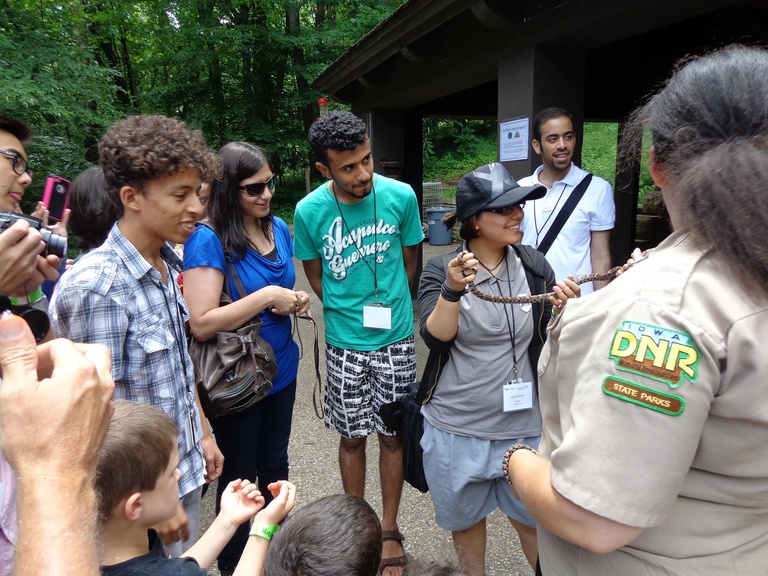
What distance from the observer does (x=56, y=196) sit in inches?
76.6

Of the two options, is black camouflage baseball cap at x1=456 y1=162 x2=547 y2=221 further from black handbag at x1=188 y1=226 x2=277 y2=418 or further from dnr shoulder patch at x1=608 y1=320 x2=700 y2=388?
dnr shoulder patch at x1=608 y1=320 x2=700 y2=388

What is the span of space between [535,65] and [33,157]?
823 centimetres

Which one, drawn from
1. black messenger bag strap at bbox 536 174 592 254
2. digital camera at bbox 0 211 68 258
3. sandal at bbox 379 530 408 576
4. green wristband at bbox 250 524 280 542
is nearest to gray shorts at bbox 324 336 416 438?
sandal at bbox 379 530 408 576

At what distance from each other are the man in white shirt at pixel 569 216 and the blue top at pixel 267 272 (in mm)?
1458

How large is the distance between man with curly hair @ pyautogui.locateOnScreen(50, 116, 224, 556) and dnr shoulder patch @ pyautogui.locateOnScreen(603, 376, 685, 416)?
1.37m

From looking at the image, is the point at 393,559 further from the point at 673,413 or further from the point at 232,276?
the point at 673,413

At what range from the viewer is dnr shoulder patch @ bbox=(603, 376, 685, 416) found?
2.60 ft

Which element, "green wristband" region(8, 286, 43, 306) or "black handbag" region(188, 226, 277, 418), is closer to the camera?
"green wristband" region(8, 286, 43, 306)

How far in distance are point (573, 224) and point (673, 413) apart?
2.37m

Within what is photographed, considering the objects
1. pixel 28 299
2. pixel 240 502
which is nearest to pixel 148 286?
pixel 28 299

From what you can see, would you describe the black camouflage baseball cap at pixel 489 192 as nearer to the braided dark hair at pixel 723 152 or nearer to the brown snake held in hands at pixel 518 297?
the brown snake held in hands at pixel 518 297

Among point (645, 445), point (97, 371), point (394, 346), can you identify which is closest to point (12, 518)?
point (97, 371)

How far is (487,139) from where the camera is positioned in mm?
24125

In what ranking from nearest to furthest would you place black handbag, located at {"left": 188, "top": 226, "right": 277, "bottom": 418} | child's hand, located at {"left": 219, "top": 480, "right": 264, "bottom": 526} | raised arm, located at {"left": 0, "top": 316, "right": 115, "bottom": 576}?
raised arm, located at {"left": 0, "top": 316, "right": 115, "bottom": 576}, child's hand, located at {"left": 219, "top": 480, "right": 264, "bottom": 526}, black handbag, located at {"left": 188, "top": 226, "right": 277, "bottom": 418}
